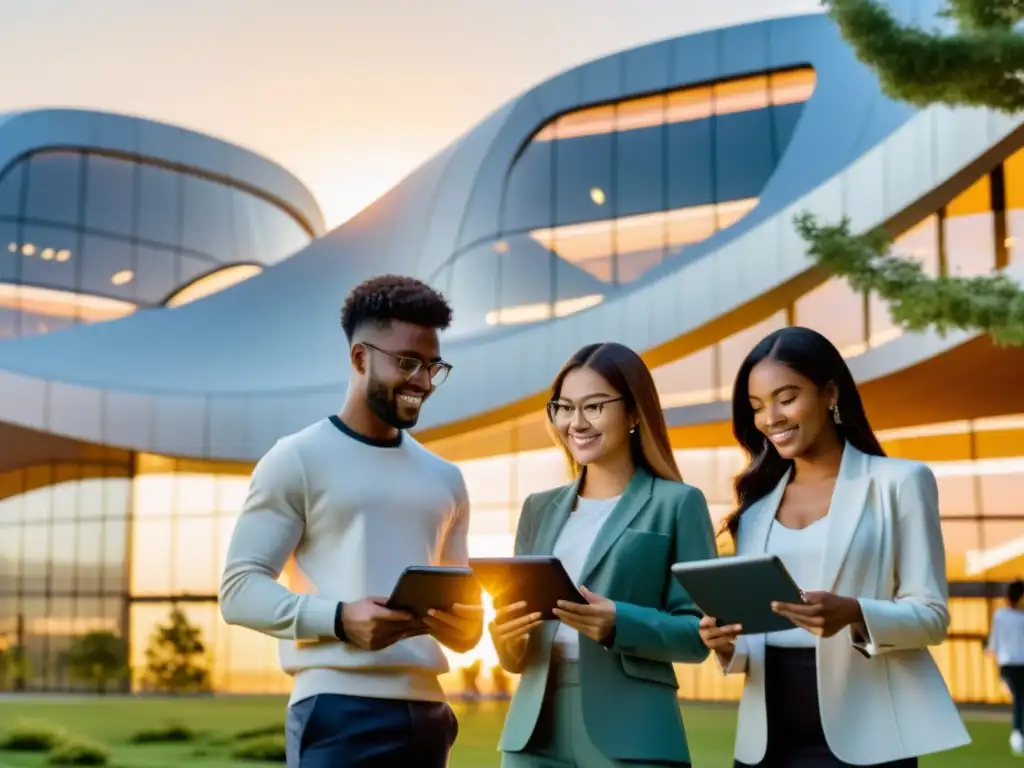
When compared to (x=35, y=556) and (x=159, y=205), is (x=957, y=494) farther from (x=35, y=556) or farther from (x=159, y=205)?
(x=159, y=205)

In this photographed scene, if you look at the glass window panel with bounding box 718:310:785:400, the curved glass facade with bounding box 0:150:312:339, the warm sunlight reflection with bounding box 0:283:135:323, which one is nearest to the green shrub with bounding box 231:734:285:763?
the glass window panel with bounding box 718:310:785:400

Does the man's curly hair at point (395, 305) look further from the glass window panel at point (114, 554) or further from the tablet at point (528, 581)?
the glass window panel at point (114, 554)

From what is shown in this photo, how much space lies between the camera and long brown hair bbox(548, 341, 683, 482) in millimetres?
3756

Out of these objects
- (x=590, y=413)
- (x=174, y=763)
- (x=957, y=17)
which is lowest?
(x=174, y=763)

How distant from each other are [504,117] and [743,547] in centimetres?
2727

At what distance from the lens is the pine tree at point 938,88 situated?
372 inches

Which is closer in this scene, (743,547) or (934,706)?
(934,706)

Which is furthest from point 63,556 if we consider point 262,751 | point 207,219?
point 262,751

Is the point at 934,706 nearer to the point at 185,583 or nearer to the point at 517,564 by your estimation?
the point at 517,564

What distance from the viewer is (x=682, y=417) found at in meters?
23.5

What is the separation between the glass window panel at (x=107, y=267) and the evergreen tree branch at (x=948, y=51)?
28.3 meters

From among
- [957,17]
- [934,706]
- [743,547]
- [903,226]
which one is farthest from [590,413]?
[903,226]

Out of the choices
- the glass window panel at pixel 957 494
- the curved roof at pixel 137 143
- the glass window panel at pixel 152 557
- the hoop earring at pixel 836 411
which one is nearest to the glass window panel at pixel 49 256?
the curved roof at pixel 137 143

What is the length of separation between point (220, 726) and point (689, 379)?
10066mm
